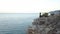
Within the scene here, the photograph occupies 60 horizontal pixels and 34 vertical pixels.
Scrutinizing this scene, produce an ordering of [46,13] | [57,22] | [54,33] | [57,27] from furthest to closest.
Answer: [46,13], [57,22], [57,27], [54,33]

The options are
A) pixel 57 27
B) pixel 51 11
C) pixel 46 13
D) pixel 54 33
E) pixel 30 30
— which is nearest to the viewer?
pixel 54 33

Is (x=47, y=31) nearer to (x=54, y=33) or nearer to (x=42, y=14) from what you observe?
(x=54, y=33)

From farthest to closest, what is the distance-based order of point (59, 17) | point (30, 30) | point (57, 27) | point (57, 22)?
point (30, 30), point (59, 17), point (57, 22), point (57, 27)

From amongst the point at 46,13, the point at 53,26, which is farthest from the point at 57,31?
the point at 46,13

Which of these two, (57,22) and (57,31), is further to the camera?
(57,22)

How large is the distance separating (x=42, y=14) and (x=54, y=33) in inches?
330

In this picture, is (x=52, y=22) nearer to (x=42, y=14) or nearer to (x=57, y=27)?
(x=57, y=27)

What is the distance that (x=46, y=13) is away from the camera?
18062mm

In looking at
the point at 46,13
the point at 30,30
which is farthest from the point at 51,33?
the point at 46,13

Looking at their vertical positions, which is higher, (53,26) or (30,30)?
(53,26)

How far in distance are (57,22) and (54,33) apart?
1.69 m

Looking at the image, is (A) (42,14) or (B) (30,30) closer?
(B) (30,30)

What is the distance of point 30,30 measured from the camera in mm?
15773

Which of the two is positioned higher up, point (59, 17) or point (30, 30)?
point (59, 17)
